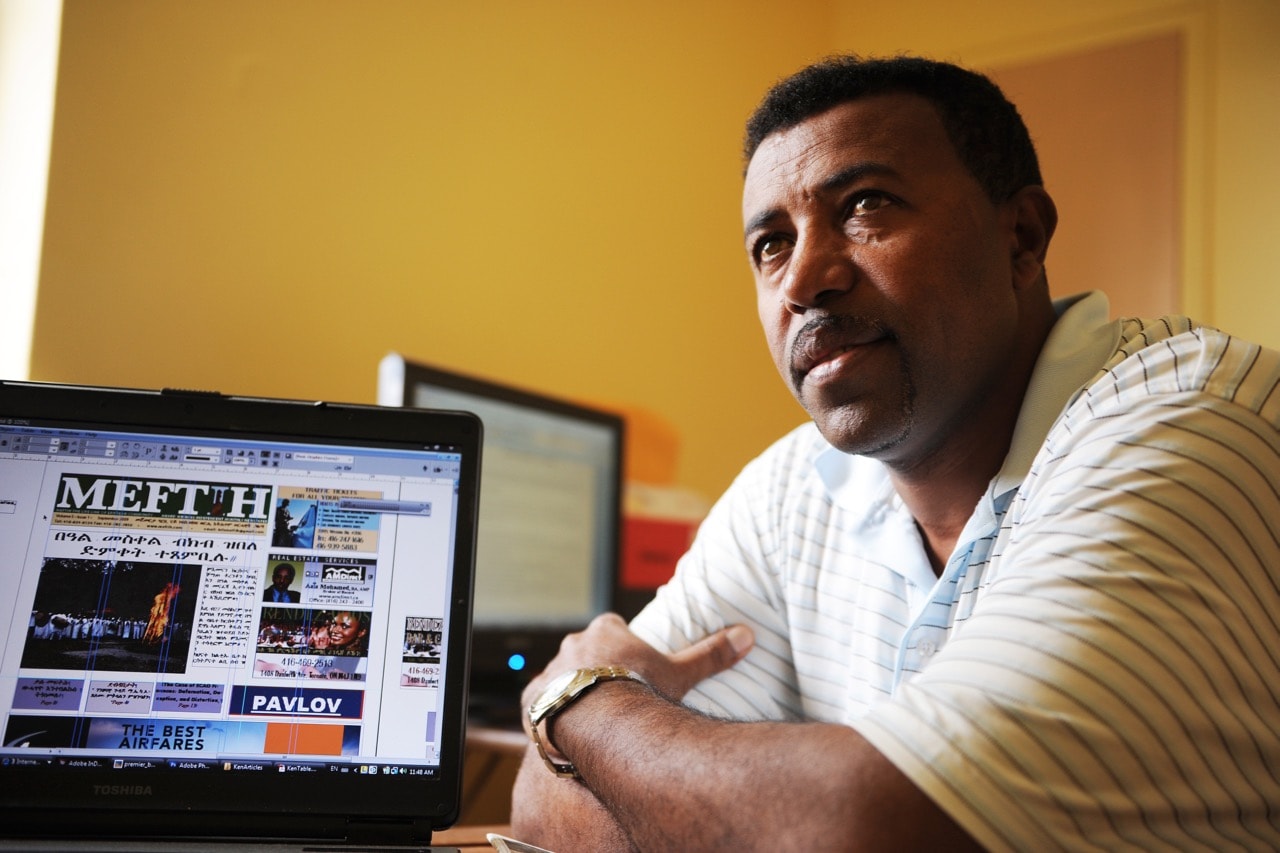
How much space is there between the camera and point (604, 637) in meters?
1.13

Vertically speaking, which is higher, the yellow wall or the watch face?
the yellow wall

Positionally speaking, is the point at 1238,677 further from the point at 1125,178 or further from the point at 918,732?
the point at 1125,178

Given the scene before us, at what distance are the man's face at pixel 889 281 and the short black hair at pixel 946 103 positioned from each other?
0.02 meters

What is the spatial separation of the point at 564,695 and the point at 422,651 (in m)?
0.15

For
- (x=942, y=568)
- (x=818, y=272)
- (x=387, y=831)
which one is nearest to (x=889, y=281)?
(x=818, y=272)

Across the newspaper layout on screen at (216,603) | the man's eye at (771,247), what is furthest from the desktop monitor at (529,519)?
the newspaper layout on screen at (216,603)

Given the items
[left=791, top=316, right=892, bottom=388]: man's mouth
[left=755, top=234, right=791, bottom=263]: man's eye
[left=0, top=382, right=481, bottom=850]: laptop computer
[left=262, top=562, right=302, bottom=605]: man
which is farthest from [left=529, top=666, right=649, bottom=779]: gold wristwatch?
[left=755, top=234, right=791, bottom=263]: man's eye

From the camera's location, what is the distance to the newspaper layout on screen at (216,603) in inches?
31.5

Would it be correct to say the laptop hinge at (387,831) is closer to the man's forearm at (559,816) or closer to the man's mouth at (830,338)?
the man's forearm at (559,816)

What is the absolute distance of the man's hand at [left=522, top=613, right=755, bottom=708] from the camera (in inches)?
42.6

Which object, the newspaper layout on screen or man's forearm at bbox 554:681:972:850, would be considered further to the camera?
the newspaper layout on screen

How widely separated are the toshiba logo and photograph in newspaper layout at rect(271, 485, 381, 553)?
20 centimetres

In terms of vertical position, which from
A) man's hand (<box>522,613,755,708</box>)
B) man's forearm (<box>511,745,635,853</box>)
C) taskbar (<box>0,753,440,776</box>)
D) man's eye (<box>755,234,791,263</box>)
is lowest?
man's forearm (<box>511,745,635,853</box>)

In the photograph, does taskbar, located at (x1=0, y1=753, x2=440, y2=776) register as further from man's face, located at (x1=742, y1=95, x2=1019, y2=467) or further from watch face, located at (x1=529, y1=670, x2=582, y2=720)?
man's face, located at (x1=742, y1=95, x2=1019, y2=467)
